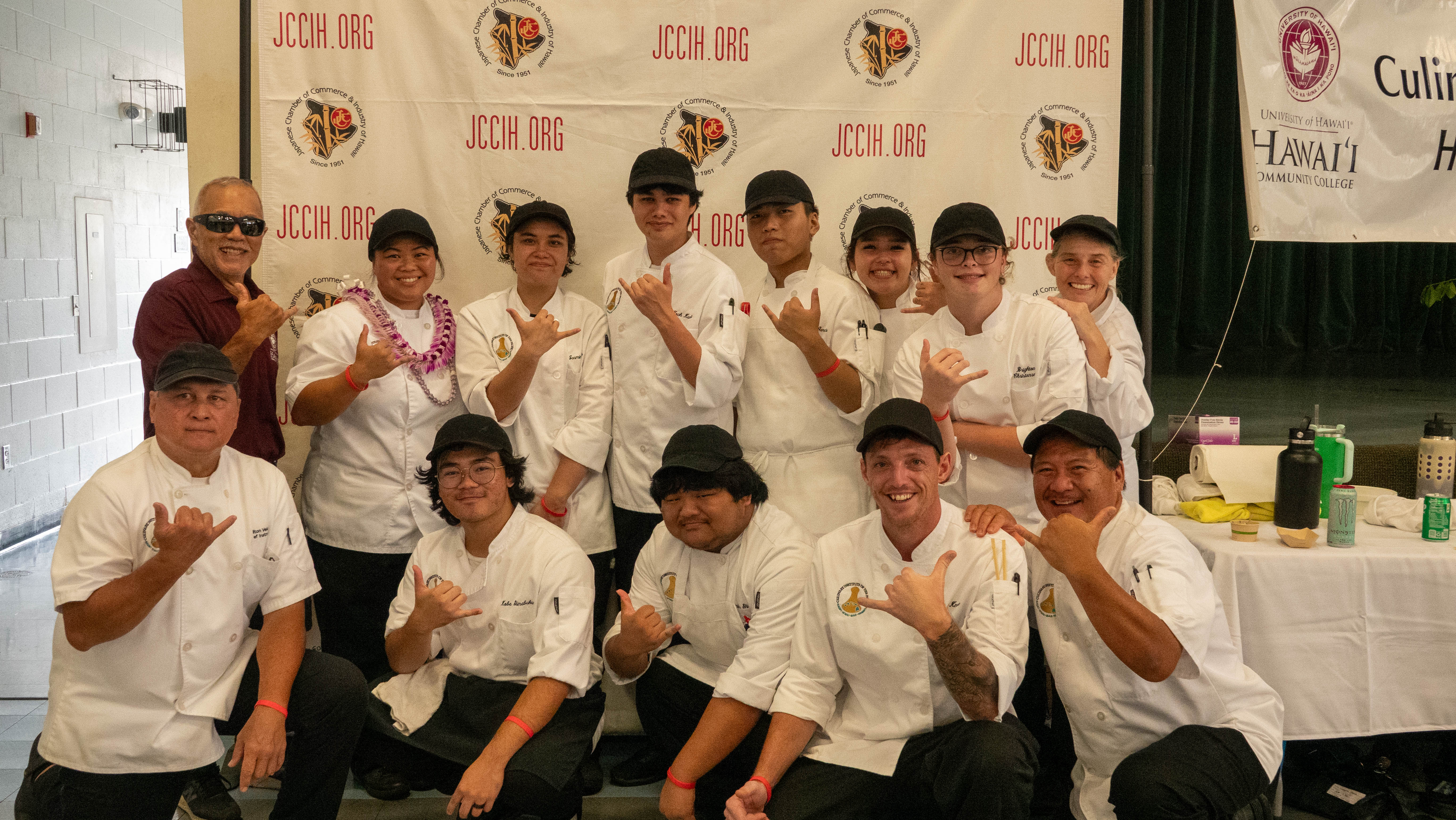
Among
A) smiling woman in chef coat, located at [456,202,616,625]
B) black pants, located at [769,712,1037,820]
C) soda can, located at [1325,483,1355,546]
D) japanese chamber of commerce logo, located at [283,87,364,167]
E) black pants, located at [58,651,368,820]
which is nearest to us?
black pants, located at [769,712,1037,820]

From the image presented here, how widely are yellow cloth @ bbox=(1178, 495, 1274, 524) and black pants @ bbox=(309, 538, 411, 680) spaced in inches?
93.8

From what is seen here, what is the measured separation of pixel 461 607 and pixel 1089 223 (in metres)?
1.97

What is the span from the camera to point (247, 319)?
2.57 metres

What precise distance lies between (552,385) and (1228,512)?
2.08 meters

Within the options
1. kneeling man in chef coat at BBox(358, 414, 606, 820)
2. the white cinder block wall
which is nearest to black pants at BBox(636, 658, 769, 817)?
kneeling man in chef coat at BBox(358, 414, 606, 820)

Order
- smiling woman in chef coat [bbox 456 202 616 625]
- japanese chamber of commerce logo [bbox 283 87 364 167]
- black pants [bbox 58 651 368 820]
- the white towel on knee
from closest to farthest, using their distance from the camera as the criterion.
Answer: black pants [bbox 58 651 368 820] < the white towel on knee < smiling woman in chef coat [bbox 456 202 616 625] < japanese chamber of commerce logo [bbox 283 87 364 167]

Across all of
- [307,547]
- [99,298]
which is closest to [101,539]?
[307,547]

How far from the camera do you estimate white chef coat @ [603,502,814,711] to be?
2361 mm

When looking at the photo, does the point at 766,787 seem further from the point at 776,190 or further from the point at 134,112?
the point at 134,112

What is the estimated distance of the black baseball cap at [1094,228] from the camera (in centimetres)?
279

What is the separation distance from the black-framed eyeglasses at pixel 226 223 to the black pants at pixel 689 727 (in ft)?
5.20

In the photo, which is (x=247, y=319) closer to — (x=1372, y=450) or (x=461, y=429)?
(x=461, y=429)

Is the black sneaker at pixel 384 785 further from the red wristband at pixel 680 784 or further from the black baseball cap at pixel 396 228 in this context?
the black baseball cap at pixel 396 228

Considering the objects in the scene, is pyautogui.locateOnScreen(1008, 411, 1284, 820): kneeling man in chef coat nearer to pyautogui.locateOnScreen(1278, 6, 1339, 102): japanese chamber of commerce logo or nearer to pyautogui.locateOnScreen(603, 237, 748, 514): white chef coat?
pyautogui.locateOnScreen(603, 237, 748, 514): white chef coat
